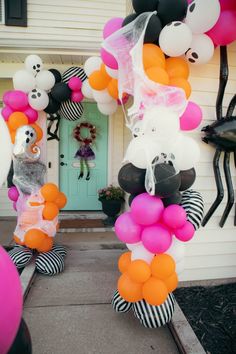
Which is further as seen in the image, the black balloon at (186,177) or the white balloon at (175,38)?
the black balloon at (186,177)

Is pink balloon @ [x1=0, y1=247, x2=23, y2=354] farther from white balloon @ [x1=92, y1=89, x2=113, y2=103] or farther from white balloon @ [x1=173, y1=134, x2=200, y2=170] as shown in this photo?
white balloon @ [x1=92, y1=89, x2=113, y2=103]

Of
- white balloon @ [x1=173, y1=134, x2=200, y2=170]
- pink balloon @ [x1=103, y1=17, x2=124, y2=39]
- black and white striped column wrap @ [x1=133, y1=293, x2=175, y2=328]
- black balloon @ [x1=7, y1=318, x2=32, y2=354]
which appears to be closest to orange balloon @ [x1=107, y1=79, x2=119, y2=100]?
pink balloon @ [x1=103, y1=17, x2=124, y2=39]

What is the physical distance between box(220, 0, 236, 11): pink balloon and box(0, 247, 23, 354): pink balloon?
2.17 m

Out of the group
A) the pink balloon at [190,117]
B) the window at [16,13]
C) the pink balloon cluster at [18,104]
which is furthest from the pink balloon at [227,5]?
the window at [16,13]

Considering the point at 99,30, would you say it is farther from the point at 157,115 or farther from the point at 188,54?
the point at 157,115

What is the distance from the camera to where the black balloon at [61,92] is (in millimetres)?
3072

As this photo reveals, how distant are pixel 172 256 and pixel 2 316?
135cm

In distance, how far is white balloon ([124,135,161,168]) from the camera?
1.77 meters

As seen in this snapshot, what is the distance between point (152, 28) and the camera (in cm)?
→ 185

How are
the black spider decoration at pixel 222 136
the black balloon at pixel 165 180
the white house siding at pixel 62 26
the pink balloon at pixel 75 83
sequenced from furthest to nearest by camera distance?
the white house siding at pixel 62 26 < the pink balloon at pixel 75 83 < the black spider decoration at pixel 222 136 < the black balloon at pixel 165 180

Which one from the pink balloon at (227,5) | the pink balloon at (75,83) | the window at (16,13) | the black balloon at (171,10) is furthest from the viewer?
the window at (16,13)

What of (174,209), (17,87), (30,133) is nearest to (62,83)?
(17,87)

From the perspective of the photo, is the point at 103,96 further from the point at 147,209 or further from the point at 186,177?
the point at 147,209

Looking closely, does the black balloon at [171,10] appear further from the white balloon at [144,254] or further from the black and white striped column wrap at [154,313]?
the black and white striped column wrap at [154,313]
